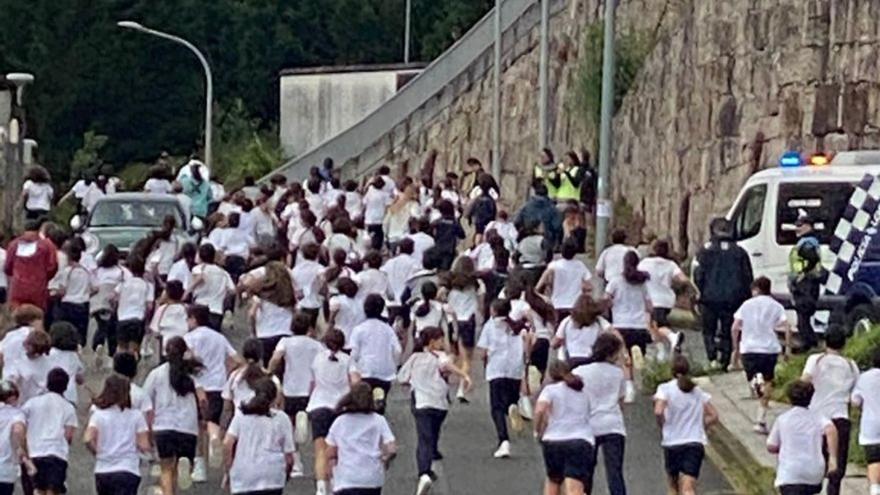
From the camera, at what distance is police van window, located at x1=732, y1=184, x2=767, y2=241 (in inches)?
1101

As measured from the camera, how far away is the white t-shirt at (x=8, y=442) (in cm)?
1672

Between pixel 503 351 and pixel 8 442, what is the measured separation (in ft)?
18.7

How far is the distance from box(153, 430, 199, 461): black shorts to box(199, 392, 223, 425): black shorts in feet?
4.16

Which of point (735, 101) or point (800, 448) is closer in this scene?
point (800, 448)

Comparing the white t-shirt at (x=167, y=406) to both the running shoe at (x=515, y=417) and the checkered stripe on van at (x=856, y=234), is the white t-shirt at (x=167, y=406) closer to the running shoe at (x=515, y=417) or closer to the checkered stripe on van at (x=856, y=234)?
the running shoe at (x=515, y=417)

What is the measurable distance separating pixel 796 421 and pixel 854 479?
130 inches

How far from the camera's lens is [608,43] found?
33719 mm

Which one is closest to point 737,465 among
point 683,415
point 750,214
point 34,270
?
point 683,415

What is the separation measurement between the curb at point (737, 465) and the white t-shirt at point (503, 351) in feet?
6.57

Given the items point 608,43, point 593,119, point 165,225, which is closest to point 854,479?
point 165,225

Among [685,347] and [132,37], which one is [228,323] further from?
[132,37]

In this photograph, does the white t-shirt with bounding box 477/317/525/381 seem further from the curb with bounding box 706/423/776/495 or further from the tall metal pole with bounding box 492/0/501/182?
the tall metal pole with bounding box 492/0/501/182

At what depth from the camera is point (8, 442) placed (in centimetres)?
1672

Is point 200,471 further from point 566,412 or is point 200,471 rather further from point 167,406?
point 566,412
